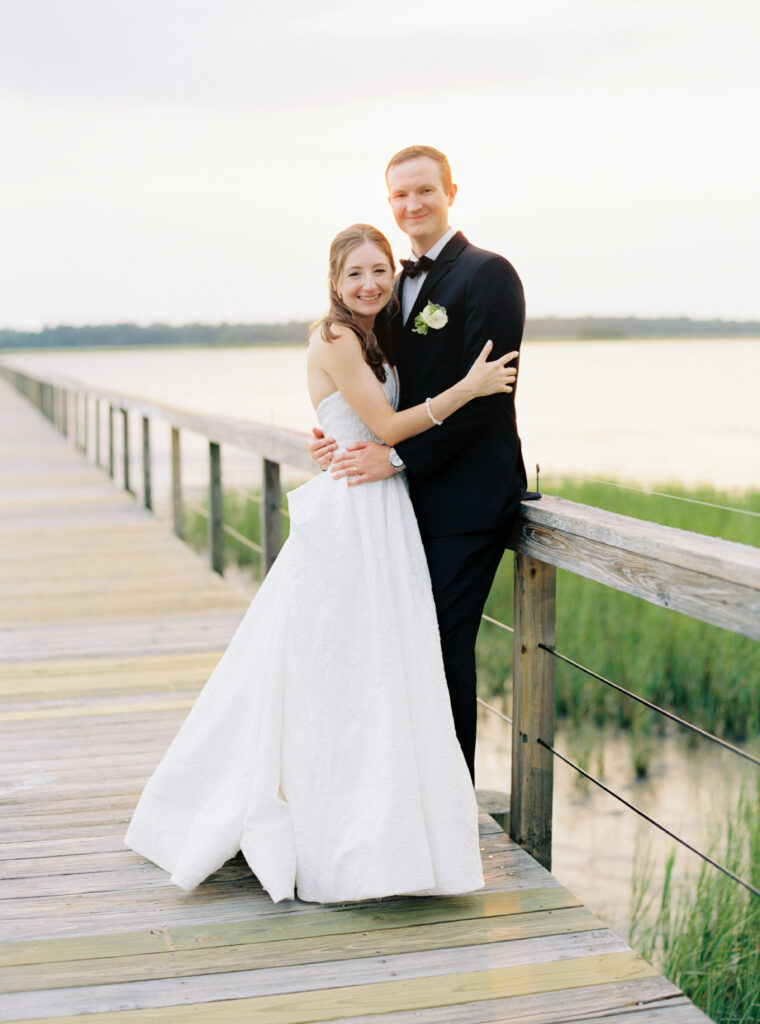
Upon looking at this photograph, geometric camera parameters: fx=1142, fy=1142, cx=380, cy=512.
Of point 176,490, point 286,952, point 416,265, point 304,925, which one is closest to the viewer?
point 286,952

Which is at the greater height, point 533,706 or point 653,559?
point 653,559

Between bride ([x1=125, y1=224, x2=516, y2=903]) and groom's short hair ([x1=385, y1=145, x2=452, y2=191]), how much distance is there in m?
0.16

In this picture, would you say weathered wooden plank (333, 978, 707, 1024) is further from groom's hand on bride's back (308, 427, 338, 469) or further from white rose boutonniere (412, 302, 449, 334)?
white rose boutonniere (412, 302, 449, 334)

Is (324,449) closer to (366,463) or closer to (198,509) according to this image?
(366,463)

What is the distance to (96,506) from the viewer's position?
8531mm

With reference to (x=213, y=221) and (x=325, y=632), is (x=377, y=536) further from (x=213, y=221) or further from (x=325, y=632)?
(x=213, y=221)

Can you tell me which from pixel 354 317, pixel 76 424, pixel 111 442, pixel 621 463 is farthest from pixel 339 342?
pixel 621 463

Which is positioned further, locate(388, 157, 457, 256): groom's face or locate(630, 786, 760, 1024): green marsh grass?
locate(630, 786, 760, 1024): green marsh grass

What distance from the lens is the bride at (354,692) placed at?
231cm

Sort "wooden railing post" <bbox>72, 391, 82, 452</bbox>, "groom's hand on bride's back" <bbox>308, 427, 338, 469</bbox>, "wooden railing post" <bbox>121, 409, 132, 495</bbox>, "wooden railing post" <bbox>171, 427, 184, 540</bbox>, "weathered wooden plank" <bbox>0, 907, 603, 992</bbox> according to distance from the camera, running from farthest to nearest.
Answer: "wooden railing post" <bbox>72, 391, 82, 452</bbox> → "wooden railing post" <bbox>121, 409, 132, 495</bbox> → "wooden railing post" <bbox>171, 427, 184, 540</bbox> → "groom's hand on bride's back" <bbox>308, 427, 338, 469</bbox> → "weathered wooden plank" <bbox>0, 907, 603, 992</bbox>

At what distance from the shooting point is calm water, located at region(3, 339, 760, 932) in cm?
453

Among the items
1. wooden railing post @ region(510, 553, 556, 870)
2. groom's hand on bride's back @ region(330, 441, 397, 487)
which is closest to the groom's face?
groom's hand on bride's back @ region(330, 441, 397, 487)

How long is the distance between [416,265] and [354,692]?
0.93m

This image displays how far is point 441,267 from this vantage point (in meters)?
2.42
